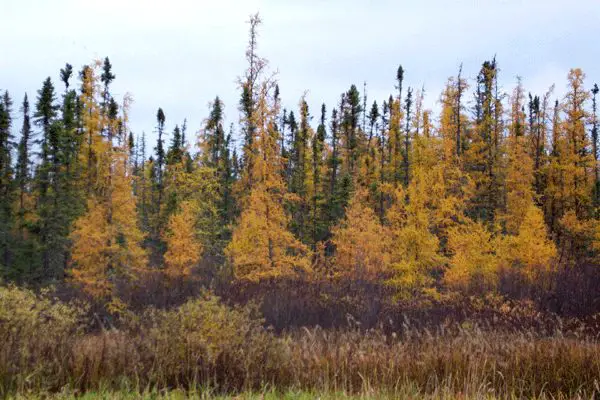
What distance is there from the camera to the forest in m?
5.85

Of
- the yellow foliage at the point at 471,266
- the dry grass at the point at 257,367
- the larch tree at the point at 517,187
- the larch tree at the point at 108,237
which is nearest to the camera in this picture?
the dry grass at the point at 257,367

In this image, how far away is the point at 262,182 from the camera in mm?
21203

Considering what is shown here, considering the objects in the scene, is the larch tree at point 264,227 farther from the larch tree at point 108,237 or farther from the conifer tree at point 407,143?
the conifer tree at point 407,143

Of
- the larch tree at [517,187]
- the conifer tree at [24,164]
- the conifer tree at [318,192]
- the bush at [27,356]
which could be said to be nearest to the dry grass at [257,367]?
the bush at [27,356]

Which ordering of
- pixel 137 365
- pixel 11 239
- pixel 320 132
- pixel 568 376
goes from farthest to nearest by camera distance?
pixel 320 132 < pixel 11 239 < pixel 568 376 < pixel 137 365

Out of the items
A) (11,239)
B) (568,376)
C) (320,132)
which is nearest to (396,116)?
(320,132)

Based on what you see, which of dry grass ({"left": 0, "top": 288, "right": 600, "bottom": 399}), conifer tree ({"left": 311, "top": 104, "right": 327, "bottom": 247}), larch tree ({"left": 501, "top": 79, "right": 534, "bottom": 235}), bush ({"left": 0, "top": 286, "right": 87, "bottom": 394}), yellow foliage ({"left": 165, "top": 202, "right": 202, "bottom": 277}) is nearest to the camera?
bush ({"left": 0, "top": 286, "right": 87, "bottom": 394})

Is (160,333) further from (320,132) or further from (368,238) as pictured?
(320,132)

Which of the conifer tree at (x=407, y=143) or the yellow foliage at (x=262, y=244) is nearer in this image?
the yellow foliage at (x=262, y=244)

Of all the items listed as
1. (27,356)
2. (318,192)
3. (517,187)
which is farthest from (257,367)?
(318,192)

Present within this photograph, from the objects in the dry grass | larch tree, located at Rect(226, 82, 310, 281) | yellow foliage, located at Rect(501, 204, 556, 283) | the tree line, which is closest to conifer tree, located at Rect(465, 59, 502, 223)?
the tree line

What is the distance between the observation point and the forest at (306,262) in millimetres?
5848

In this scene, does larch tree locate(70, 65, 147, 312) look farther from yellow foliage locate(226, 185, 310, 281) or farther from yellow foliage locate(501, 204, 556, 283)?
yellow foliage locate(501, 204, 556, 283)

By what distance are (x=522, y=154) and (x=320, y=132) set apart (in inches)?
814
